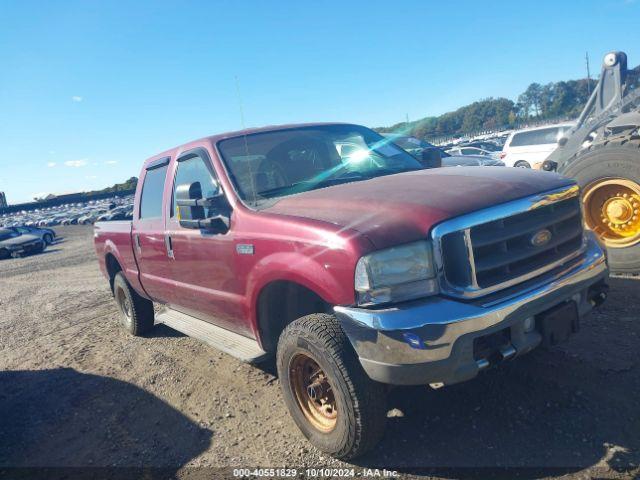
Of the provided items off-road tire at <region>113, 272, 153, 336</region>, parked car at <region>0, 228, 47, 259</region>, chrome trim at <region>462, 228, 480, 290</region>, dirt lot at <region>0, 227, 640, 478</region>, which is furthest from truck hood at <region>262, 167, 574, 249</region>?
parked car at <region>0, 228, 47, 259</region>

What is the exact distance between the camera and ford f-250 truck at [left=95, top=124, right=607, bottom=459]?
7.47ft

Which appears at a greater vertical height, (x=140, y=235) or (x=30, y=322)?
(x=140, y=235)

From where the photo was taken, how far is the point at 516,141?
16.2 metres

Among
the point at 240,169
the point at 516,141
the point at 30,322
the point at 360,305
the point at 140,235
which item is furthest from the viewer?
the point at 516,141

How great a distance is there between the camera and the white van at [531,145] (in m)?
15.3

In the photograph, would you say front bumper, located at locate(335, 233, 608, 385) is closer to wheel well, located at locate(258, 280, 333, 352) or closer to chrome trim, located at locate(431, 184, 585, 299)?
chrome trim, located at locate(431, 184, 585, 299)

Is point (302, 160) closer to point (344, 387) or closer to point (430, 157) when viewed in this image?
point (430, 157)

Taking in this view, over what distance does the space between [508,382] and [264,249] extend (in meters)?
1.93

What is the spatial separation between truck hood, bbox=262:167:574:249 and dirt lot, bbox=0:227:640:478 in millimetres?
1323

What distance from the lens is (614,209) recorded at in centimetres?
486

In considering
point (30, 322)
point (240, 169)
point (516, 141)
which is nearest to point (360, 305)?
point (240, 169)

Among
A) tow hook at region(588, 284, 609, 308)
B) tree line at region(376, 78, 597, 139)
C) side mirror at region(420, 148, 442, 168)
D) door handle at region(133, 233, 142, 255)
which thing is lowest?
tow hook at region(588, 284, 609, 308)

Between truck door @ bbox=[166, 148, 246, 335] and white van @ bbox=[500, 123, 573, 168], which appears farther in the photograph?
white van @ bbox=[500, 123, 573, 168]

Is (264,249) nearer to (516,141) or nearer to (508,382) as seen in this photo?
(508,382)
